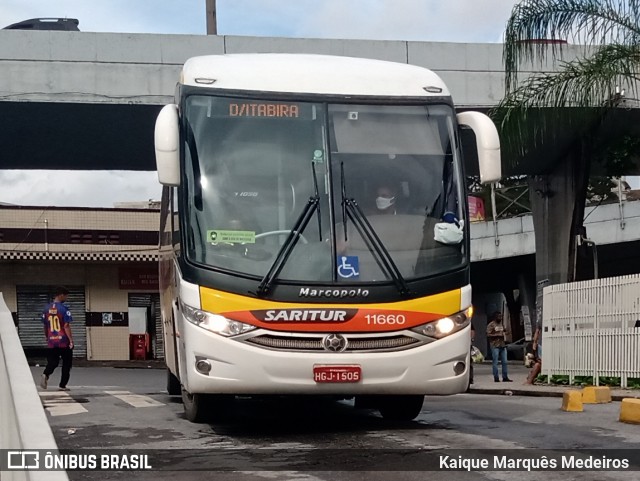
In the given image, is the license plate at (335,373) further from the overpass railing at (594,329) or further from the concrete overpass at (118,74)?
the concrete overpass at (118,74)

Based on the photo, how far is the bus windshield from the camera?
31.7 feet

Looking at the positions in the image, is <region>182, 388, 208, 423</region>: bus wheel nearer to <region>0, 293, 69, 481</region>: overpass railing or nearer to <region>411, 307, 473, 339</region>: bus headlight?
<region>411, 307, 473, 339</region>: bus headlight

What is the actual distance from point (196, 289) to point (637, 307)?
9348 millimetres

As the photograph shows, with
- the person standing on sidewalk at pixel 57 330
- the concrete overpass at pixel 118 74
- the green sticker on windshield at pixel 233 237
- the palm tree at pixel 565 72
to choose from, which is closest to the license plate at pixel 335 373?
the green sticker on windshield at pixel 233 237

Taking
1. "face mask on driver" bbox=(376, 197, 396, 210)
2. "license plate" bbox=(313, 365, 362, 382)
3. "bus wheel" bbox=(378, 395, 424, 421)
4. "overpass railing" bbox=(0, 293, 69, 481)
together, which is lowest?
"bus wheel" bbox=(378, 395, 424, 421)

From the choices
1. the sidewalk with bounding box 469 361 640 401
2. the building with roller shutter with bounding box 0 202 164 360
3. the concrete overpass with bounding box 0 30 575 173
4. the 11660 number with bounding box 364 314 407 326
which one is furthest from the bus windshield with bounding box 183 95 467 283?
the building with roller shutter with bounding box 0 202 164 360

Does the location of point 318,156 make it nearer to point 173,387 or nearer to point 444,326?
point 444,326

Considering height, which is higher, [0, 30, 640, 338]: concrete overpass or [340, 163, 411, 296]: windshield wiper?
[0, 30, 640, 338]: concrete overpass

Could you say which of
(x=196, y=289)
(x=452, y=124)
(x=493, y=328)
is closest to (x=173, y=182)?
(x=196, y=289)

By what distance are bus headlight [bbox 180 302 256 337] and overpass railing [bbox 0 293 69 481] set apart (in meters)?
2.54

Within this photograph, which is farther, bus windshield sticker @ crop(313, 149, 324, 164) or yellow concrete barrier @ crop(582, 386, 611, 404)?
yellow concrete barrier @ crop(582, 386, 611, 404)

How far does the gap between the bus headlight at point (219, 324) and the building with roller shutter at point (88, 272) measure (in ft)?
106

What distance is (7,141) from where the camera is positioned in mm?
23875

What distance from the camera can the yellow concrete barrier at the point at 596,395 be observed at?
1447cm
